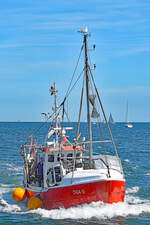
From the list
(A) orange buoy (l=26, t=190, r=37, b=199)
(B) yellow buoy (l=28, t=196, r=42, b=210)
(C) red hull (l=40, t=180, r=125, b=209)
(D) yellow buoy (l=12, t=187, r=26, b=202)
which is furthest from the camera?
(D) yellow buoy (l=12, t=187, r=26, b=202)

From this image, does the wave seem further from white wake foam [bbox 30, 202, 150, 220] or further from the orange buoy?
the orange buoy

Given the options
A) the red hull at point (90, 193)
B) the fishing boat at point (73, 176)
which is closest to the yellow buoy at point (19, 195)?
the fishing boat at point (73, 176)

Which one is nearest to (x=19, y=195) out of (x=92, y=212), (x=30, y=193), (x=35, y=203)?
(x=30, y=193)

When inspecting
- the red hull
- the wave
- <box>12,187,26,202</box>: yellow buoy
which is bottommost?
the wave

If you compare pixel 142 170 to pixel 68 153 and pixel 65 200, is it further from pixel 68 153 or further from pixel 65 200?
pixel 65 200

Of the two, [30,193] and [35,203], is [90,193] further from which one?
[30,193]

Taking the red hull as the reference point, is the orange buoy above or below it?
below

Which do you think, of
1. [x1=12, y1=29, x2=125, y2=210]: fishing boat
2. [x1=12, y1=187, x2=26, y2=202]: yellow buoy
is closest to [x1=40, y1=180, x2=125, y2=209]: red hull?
[x1=12, y1=29, x2=125, y2=210]: fishing boat

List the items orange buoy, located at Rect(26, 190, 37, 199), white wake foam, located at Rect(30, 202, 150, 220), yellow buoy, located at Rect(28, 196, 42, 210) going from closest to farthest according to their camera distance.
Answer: white wake foam, located at Rect(30, 202, 150, 220) → yellow buoy, located at Rect(28, 196, 42, 210) → orange buoy, located at Rect(26, 190, 37, 199)

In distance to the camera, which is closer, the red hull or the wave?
the red hull

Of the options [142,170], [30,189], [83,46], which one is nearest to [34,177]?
[30,189]

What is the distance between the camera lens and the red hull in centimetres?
2033

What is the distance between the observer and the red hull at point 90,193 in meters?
20.3

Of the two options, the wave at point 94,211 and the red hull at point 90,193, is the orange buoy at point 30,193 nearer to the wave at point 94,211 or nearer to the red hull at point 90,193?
the wave at point 94,211
